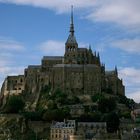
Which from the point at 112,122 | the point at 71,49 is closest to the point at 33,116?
the point at 112,122

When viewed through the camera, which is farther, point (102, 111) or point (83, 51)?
point (83, 51)

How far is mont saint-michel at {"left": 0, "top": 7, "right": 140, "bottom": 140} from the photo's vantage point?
9256 cm

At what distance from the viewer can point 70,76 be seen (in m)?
A: 114

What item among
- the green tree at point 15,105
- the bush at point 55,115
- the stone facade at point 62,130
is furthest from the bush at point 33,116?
the stone facade at point 62,130

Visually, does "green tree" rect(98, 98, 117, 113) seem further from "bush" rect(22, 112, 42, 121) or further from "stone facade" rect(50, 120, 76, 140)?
"stone facade" rect(50, 120, 76, 140)

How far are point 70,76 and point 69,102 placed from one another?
7.89 m

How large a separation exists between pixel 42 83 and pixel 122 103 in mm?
18441

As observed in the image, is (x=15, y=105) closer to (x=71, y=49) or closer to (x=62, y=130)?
(x=62, y=130)

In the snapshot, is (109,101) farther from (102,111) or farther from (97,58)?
(97,58)

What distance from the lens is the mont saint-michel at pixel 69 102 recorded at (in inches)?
3644

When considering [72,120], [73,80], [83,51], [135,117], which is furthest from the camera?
[83,51]

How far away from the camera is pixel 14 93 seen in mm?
121562

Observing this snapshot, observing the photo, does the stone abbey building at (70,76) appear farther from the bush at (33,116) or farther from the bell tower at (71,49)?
the bush at (33,116)

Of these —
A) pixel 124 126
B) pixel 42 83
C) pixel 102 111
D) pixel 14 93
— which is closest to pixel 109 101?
pixel 102 111
